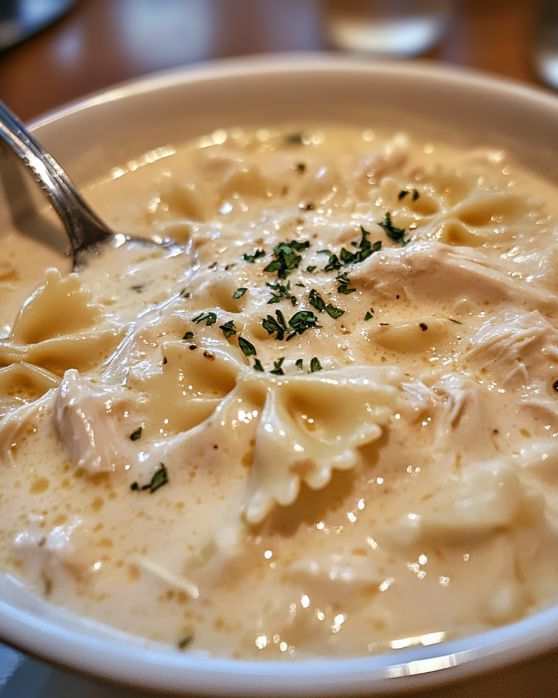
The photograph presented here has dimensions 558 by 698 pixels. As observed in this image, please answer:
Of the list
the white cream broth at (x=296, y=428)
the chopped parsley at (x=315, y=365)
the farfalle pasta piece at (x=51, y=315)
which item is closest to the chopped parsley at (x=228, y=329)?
the white cream broth at (x=296, y=428)

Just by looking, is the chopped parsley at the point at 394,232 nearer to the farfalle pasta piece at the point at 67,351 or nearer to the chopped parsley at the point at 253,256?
the chopped parsley at the point at 253,256

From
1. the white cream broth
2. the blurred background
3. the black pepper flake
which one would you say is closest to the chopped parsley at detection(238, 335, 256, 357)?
the white cream broth

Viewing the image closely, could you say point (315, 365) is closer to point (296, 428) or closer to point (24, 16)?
point (296, 428)

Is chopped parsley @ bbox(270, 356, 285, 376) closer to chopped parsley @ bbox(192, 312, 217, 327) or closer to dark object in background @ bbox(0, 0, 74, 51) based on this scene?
chopped parsley @ bbox(192, 312, 217, 327)

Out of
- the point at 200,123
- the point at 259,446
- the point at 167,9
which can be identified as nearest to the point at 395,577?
the point at 259,446

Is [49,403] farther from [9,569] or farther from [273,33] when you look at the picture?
[273,33]

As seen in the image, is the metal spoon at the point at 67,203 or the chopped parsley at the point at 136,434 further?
the metal spoon at the point at 67,203
